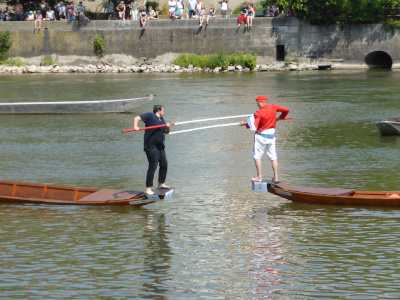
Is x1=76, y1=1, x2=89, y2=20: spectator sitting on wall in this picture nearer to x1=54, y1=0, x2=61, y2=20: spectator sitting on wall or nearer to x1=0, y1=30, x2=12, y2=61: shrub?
x1=54, y1=0, x2=61, y2=20: spectator sitting on wall

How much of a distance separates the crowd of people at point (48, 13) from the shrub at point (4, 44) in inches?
81.1

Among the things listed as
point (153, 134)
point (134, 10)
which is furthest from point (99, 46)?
point (153, 134)

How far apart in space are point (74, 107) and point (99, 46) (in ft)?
74.8

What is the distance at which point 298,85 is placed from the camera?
129ft

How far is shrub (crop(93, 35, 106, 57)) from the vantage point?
168 feet

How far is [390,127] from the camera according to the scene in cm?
2178

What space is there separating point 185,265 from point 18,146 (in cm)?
1286

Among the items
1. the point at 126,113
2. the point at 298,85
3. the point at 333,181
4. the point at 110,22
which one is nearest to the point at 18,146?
the point at 126,113

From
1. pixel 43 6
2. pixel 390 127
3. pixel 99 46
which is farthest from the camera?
pixel 43 6

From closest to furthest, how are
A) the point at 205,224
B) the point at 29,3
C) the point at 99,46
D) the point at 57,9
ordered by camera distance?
1. the point at 205,224
2. the point at 99,46
3. the point at 57,9
4. the point at 29,3

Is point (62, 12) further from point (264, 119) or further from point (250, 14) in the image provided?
point (264, 119)

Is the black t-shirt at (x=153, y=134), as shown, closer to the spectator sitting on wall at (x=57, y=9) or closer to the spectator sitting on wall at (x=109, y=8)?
the spectator sitting on wall at (x=109, y=8)

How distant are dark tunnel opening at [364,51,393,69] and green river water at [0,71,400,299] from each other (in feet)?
83.2

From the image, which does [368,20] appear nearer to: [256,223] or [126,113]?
[126,113]
